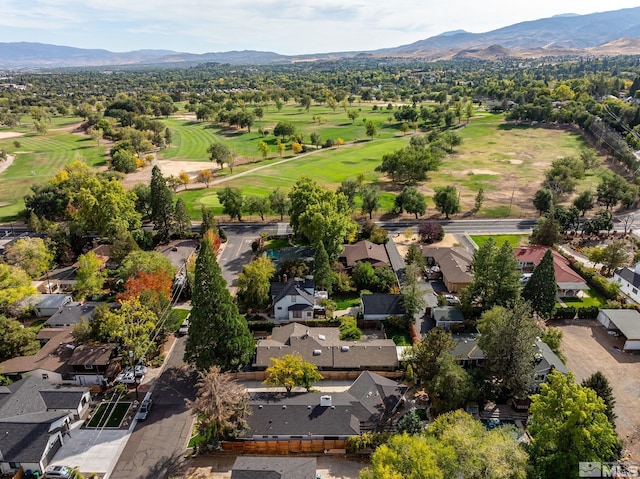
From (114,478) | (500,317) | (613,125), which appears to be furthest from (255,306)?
(613,125)

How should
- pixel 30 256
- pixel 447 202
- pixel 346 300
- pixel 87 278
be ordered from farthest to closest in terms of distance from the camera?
pixel 447 202, pixel 30 256, pixel 346 300, pixel 87 278

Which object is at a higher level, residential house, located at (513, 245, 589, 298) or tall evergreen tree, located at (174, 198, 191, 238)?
tall evergreen tree, located at (174, 198, 191, 238)

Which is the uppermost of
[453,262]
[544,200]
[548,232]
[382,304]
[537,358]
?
[537,358]

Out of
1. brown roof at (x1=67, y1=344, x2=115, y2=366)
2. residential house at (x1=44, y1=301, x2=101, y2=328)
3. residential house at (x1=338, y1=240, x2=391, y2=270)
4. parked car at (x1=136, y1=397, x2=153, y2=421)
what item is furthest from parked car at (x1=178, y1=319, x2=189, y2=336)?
residential house at (x1=338, y1=240, x2=391, y2=270)

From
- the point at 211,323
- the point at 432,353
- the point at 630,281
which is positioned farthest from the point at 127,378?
the point at 630,281

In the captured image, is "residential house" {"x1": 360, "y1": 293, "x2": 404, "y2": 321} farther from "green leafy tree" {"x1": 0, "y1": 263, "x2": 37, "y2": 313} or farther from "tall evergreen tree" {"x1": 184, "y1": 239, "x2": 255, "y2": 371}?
"green leafy tree" {"x1": 0, "y1": 263, "x2": 37, "y2": 313}

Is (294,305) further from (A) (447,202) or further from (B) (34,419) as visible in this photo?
(A) (447,202)
